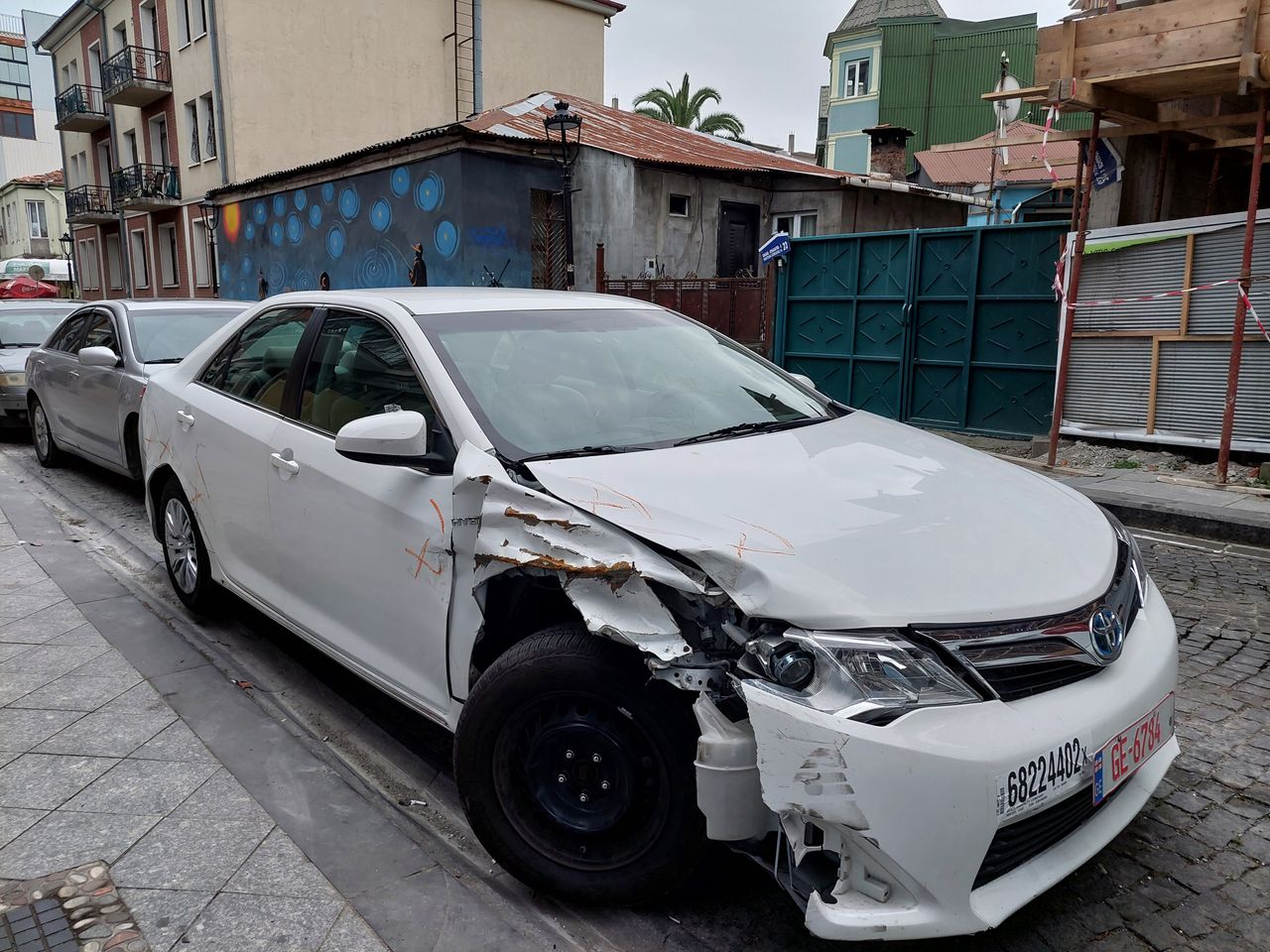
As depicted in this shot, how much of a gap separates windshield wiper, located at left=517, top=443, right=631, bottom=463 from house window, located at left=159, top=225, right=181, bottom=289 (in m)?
29.9

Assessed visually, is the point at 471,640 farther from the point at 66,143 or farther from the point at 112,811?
the point at 66,143

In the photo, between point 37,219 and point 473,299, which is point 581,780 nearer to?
point 473,299

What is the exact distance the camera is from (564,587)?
230cm

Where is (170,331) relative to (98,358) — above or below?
above

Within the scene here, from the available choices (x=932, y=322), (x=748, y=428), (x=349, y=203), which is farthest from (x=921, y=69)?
(x=748, y=428)

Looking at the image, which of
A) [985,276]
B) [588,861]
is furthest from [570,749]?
[985,276]

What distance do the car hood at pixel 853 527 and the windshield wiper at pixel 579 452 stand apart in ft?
0.18

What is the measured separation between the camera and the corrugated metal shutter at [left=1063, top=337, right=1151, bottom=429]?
835 cm

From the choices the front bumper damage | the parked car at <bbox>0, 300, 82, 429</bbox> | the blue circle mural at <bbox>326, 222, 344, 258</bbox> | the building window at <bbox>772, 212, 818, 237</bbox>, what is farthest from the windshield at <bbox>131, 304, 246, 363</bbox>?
the building window at <bbox>772, 212, 818, 237</bbox>

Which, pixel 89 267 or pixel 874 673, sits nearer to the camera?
pixel 874 673

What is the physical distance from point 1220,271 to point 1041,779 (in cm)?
745

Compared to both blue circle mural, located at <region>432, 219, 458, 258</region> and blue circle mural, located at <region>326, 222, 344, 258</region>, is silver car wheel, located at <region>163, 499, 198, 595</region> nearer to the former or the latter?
blue circle mural, located at <region>432, 219, 458, 258</region>

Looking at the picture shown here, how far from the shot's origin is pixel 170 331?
7.26 m

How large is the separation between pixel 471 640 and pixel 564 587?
453 millimetres
